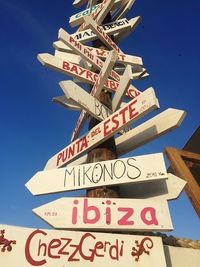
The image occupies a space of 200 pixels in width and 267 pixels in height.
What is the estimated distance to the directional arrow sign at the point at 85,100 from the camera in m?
3.09

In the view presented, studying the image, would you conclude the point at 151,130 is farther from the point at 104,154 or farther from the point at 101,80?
the point at 101,80

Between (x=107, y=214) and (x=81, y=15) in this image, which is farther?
(x=81, y=15)

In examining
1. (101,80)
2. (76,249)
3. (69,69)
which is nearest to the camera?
(76,249)

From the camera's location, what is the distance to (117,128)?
3.01 m

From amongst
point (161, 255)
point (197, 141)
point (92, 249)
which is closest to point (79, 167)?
point (92, 249)

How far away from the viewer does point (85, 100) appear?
130 inches

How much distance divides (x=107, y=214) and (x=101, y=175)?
44cm

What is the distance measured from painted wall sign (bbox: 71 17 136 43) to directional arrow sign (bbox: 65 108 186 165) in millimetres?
2071

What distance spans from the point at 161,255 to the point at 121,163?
0.90 meters

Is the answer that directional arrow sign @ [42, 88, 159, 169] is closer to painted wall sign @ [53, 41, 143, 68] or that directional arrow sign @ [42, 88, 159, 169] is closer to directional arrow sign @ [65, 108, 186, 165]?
directional arrow sign @ [65, 108, 186, 165]

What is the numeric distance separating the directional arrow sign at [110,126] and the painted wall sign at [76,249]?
3.77 feet

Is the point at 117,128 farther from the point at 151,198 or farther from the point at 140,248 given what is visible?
the point at 140,248

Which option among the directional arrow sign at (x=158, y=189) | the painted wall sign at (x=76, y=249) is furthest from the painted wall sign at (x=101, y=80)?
the painted wall sign at (x=76, y=249)

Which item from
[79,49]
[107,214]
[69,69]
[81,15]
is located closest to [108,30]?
[81,15]
